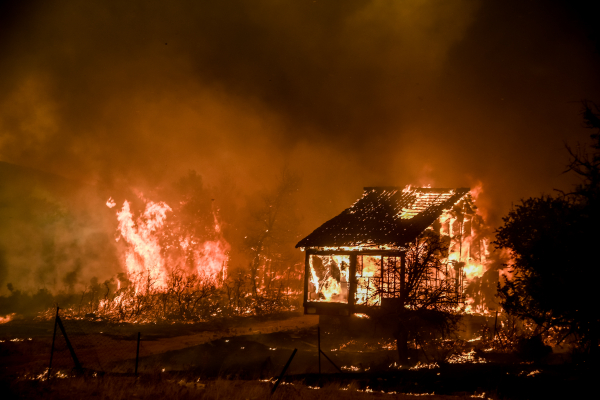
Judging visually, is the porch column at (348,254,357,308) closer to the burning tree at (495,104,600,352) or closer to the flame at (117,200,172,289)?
the burning tree at (495,104,600,352)

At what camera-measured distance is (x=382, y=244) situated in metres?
21.0

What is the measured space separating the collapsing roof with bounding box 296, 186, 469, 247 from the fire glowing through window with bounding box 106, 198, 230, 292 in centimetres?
1465

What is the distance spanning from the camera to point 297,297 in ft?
129

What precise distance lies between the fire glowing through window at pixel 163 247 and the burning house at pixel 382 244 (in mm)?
13558

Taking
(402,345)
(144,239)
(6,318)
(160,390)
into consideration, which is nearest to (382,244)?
(402,345)

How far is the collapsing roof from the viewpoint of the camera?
2142 cm

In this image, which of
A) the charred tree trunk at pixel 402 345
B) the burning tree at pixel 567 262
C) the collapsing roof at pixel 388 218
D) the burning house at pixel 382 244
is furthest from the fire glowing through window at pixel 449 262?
the burning tree at pixel 567 262

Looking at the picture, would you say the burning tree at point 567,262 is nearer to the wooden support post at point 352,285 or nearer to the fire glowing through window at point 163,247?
the wooden support post at point 352,285

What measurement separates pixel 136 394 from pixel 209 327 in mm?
14635

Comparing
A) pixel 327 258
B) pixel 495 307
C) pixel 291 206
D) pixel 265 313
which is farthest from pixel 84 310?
pixel 495 307

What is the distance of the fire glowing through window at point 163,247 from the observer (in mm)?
36125

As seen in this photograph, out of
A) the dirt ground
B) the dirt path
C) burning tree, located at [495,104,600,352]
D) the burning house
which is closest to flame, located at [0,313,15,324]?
the dirt ground

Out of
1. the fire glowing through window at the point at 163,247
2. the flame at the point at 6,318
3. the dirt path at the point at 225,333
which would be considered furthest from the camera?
the fire glowing through window at the point at 163,247

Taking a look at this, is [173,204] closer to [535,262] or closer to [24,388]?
[24,388]
